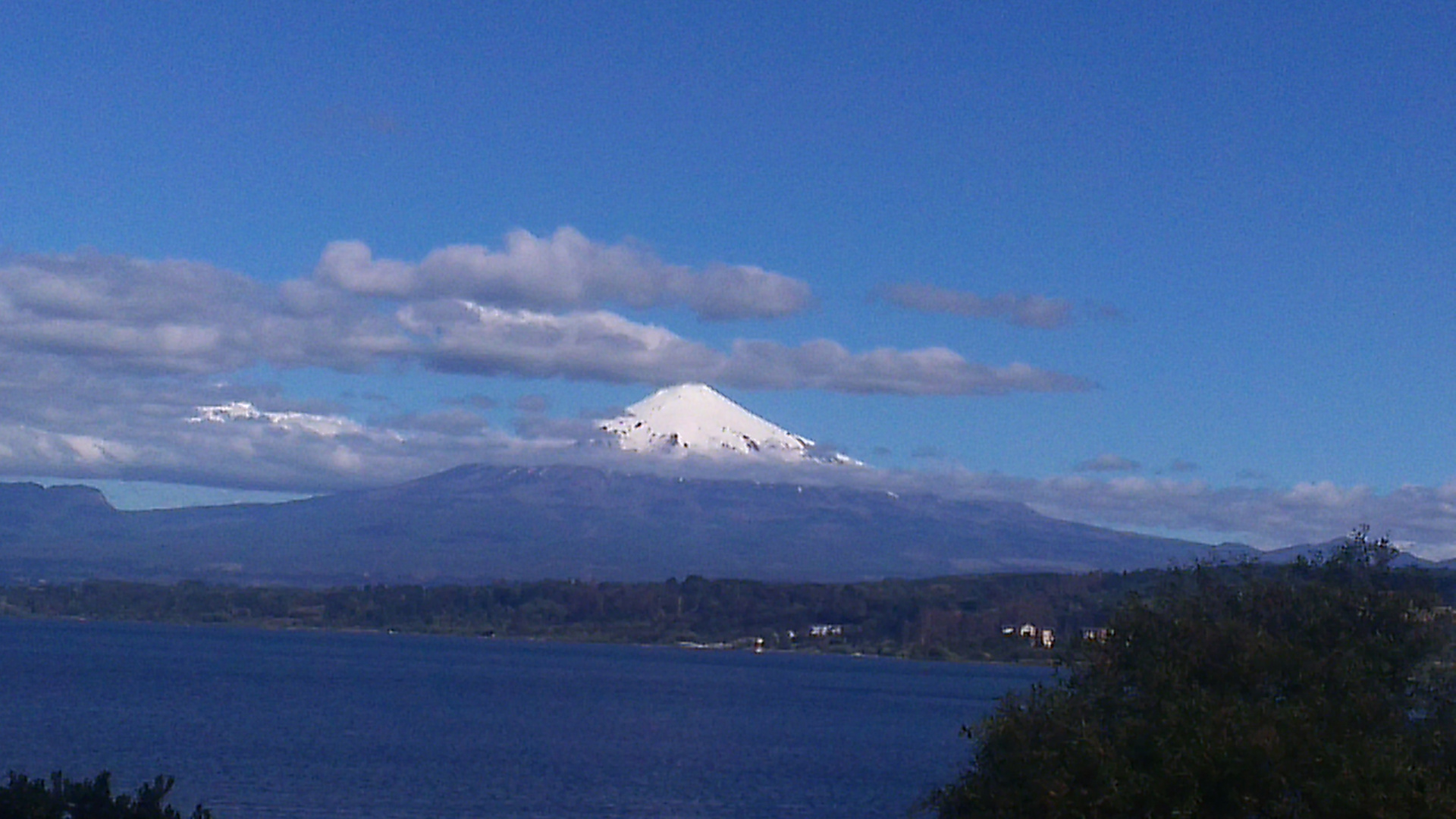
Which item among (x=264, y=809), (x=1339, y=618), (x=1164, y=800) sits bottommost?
(x=264, y=809)

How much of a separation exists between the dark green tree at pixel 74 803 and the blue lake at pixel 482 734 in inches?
567

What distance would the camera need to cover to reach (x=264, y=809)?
45094 mm

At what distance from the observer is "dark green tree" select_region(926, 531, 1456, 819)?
19.9 meters

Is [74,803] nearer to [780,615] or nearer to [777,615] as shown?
[780,615]

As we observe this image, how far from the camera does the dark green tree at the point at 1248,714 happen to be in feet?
65.3

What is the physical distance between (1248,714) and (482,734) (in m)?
55.2

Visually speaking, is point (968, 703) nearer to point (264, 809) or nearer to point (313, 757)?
point (313, 757)

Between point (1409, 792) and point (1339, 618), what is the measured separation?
16.3ft

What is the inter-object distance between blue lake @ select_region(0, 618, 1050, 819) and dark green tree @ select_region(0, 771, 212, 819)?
1441 centimetres

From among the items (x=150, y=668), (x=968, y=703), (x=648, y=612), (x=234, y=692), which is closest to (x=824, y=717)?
(x=968, y=703)

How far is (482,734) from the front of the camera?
72.1 metres

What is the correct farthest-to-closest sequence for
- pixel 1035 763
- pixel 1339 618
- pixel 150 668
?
pixel 150 668, pixel 1339 618, pixel 1035 763

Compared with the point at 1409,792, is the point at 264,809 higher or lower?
lower

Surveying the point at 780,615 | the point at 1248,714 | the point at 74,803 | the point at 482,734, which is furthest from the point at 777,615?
the point at 1248,714
